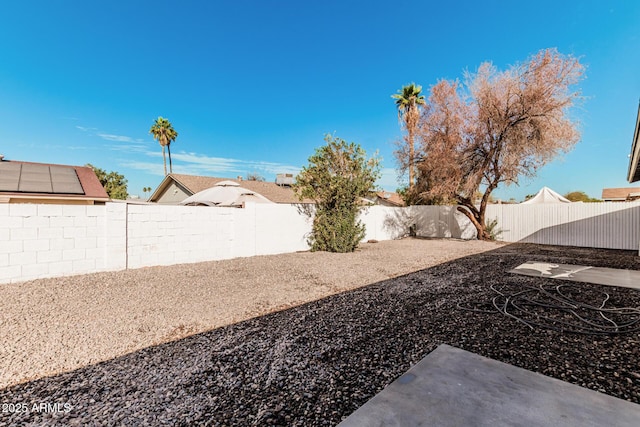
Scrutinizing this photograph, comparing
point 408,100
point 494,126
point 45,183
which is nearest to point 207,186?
point 45,183

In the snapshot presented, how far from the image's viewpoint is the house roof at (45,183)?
29.9ft

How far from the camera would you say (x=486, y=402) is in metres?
1.84

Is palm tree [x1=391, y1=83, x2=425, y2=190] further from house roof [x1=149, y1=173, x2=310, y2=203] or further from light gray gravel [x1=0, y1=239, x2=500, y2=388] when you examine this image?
light gray gravel [x1=0, y1=239, x2=500, y2=388]

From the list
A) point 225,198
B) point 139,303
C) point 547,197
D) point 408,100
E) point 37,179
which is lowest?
point 139,303

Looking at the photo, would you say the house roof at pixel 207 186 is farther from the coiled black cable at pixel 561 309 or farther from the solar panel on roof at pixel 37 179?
the coiled black cable at pixel 561 309

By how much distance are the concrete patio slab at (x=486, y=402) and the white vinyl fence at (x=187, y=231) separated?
Result: 650 centimetres

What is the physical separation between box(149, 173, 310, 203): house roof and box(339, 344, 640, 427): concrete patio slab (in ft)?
48.9

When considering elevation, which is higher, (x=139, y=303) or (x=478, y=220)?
(x=478, y=220)

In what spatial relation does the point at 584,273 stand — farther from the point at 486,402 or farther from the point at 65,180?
the point at 65,180

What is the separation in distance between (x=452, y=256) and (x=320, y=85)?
12900mm

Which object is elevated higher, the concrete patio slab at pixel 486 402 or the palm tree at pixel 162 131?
the palm tree at pixel 162 131

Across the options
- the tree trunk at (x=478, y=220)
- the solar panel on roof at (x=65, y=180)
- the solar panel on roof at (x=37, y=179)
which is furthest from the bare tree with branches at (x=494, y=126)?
the solar panel on roof at (x=37, y=179)

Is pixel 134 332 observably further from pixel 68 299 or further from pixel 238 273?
pixel 238 273

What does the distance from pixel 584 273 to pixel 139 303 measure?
8.87 m
